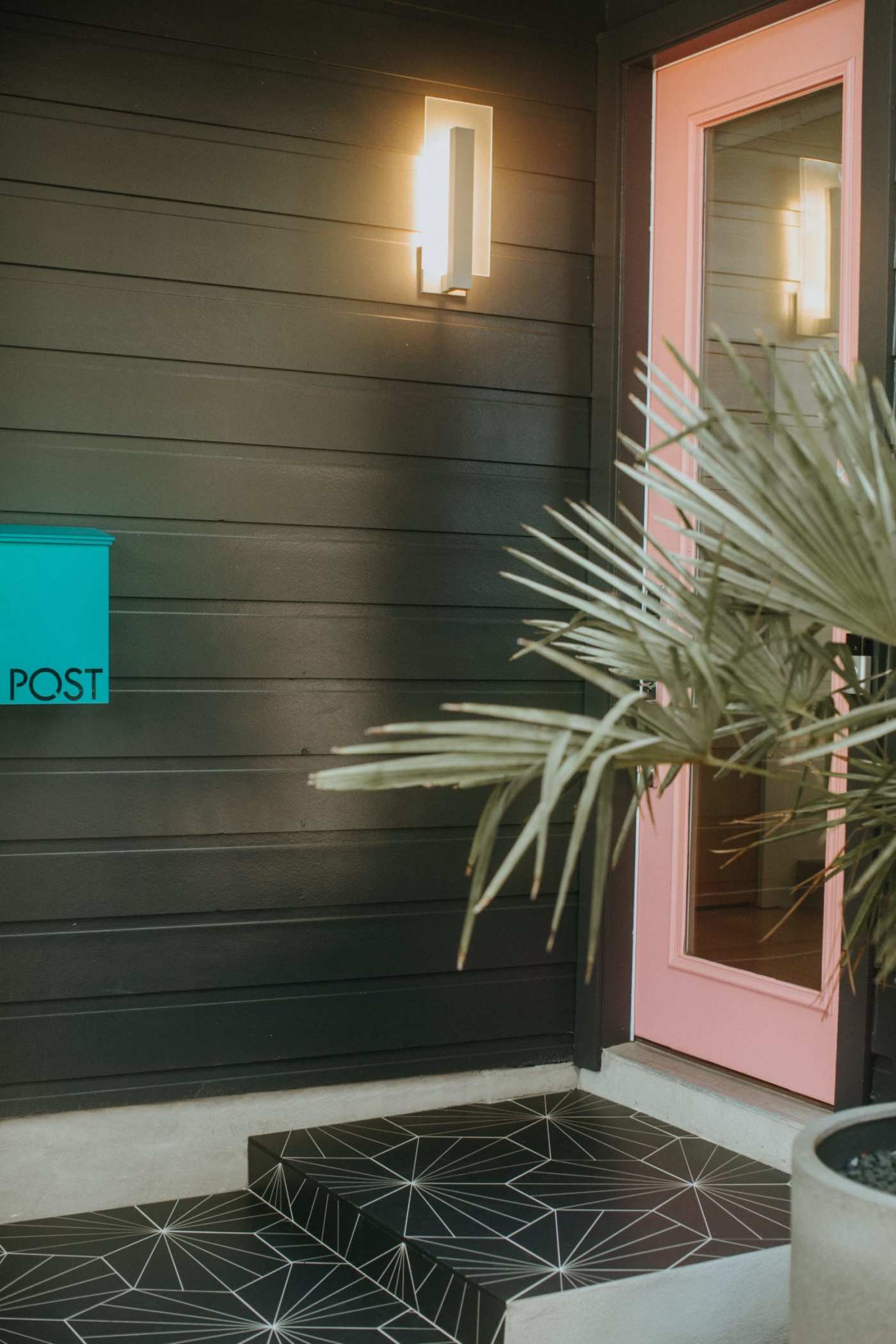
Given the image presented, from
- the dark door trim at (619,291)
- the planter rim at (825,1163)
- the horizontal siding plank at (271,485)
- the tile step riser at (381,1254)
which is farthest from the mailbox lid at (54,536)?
the planter rim at (825,1163)

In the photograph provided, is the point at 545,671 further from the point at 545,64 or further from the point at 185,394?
the point at 545,64

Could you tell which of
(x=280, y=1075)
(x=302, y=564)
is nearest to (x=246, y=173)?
(x=302, y=564)

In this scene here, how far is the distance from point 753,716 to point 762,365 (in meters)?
1.26

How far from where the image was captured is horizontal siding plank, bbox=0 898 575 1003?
2799 millimetres

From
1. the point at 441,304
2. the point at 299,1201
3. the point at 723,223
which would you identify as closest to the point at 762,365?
the point at 723,223

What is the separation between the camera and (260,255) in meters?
2.92

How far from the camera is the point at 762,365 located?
299 cm

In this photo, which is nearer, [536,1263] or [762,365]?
[536,1263]

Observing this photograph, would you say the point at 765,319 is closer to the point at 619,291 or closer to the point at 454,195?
the point at 619,291

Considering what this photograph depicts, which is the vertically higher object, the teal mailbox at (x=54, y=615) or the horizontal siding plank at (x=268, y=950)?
the teal mailbox at (x=54, y=615)

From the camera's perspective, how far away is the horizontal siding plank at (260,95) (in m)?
2.73

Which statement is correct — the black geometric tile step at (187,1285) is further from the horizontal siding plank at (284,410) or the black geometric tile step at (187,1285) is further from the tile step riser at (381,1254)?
the horizontal siding plank at (284,410)

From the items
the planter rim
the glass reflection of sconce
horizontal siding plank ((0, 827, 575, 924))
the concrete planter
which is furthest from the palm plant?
horizontal siding plank ((0, 827, 575, 924))

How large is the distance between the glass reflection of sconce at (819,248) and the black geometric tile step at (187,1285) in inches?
81.7
